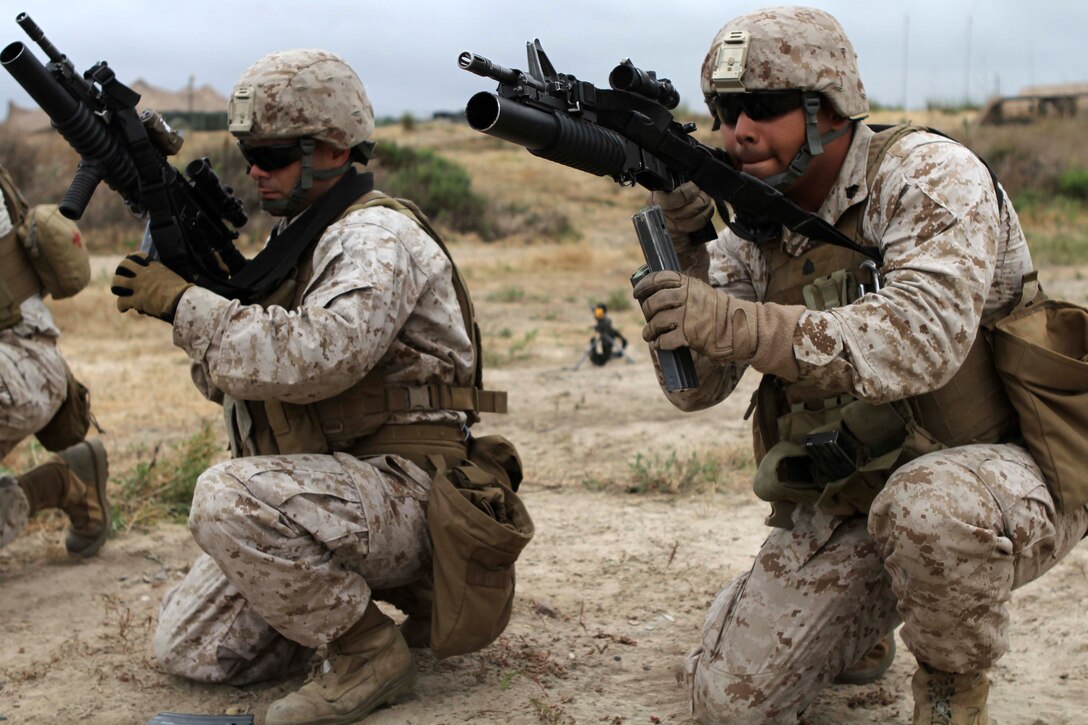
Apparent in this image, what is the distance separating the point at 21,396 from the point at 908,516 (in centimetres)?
353

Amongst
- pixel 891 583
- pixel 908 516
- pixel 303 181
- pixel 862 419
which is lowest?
pixel 891 583

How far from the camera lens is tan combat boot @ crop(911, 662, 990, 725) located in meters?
3.31

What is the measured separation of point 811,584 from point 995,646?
541 mm

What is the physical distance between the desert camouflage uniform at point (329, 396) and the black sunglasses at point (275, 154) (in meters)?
0.33

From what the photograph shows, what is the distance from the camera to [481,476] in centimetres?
382

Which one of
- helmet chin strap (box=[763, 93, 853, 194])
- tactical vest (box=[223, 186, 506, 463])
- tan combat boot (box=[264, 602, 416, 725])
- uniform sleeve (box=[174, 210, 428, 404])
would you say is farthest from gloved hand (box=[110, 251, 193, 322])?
helmet chin strap (box=[763, 93, 853, 194])

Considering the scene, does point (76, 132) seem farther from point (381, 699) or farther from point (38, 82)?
point (381, 699)

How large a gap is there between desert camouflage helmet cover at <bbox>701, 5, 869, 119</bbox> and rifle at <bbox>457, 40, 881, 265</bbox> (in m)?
0.17

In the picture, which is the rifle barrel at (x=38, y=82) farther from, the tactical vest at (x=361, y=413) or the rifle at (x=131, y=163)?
the tactical vest at (x=361, y=413)

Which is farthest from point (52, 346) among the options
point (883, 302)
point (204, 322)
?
point (883, 302)

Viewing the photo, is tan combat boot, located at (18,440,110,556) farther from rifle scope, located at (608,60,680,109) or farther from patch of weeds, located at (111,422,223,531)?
rifle scope, located at (608,60,680,109)

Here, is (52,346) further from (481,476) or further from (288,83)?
(481,476)

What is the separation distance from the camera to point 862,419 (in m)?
3.46

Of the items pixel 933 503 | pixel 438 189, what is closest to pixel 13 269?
pixel 933 503
